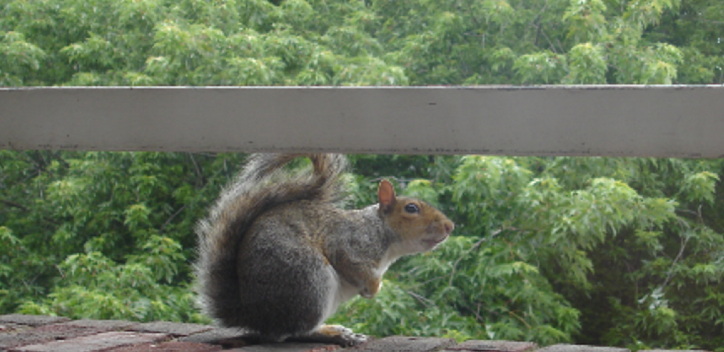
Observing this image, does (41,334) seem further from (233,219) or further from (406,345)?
(406,345)

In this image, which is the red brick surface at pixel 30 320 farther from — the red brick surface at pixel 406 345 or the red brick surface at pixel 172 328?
the red brick surface at pixel 406 345

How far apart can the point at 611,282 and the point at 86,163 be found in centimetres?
291

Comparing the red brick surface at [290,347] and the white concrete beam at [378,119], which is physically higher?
the white concrete beam at [378,119]

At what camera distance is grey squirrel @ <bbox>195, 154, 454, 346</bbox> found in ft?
4.65

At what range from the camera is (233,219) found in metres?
1.50

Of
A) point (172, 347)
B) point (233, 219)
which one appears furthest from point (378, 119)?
point (172, 347)

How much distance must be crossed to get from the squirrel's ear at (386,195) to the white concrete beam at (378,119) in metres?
0.49

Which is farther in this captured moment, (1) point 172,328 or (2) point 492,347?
(1) point 172,328

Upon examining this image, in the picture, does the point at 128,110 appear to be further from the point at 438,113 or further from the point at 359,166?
the point at 359,166

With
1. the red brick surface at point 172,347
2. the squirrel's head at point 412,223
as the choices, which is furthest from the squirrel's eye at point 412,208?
the red brick surface at point 172,347

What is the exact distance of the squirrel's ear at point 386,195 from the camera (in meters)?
1.57

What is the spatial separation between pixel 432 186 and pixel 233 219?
2.26 metres

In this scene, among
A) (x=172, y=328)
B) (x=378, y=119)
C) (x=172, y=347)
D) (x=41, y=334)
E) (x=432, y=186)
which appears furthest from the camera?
(x=432, y=186)

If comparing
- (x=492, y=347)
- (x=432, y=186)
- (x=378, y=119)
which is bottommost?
(x=492, y=347)
